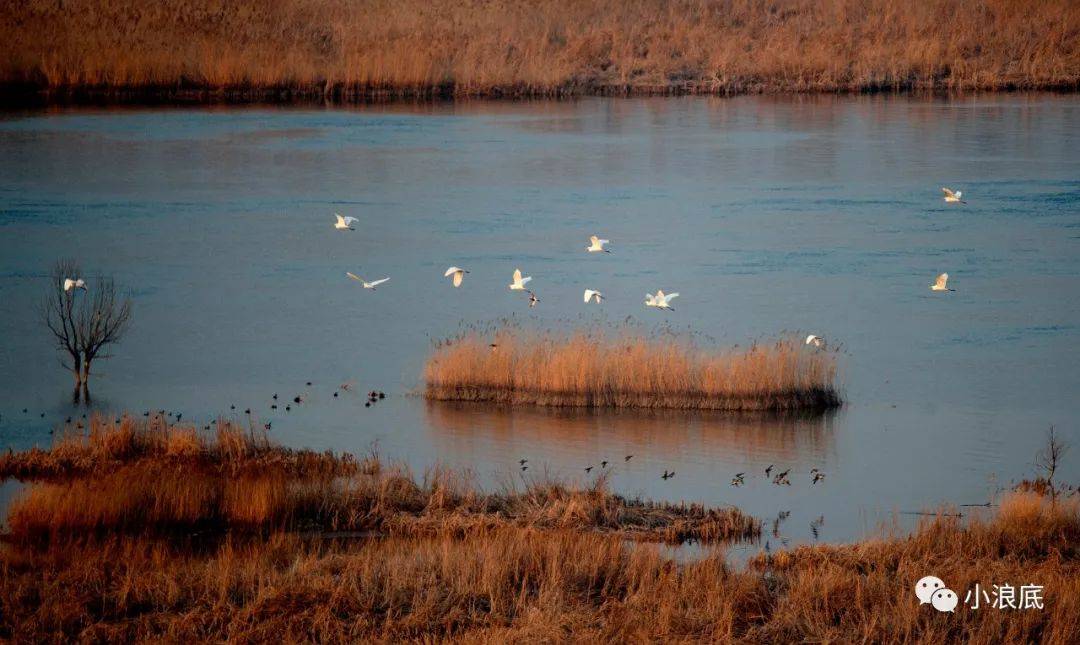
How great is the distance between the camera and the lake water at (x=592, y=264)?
12586mm

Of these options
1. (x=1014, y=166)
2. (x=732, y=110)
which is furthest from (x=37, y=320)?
(x=732, y=110)

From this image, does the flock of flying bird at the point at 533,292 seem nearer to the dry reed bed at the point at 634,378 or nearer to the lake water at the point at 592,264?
the lake water at the point at 592,264

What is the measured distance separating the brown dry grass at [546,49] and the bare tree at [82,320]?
785 inches

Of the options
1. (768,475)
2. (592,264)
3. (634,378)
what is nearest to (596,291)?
(592,264)

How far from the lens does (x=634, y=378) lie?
1349 cm

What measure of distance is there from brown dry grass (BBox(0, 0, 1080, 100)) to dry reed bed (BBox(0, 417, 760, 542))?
29501mm

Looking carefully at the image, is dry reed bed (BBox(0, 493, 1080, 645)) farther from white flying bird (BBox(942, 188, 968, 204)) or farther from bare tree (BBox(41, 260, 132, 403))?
white flying bird (BBox(942, 188, 968, 204))

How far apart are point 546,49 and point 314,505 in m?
34.8

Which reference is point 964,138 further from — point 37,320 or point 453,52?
point 37,320

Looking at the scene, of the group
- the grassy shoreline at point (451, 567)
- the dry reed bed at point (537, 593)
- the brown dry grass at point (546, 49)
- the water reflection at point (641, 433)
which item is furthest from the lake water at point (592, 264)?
the brown dry grass at point (546, 49)

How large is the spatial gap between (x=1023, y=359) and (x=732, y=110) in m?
22.6

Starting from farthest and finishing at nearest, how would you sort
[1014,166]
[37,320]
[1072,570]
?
[1014,166]
[37,320]
[1072,570]

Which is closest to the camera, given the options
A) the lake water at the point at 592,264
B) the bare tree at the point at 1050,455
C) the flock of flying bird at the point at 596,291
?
the bare tree at the point at 1050,455

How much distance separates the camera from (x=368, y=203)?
84.9 feet
